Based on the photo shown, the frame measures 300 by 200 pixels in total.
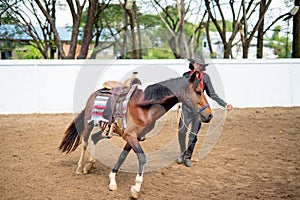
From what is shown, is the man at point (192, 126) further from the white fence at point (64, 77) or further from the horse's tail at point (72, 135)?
the white fence at point (64, 77)

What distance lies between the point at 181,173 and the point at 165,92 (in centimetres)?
155

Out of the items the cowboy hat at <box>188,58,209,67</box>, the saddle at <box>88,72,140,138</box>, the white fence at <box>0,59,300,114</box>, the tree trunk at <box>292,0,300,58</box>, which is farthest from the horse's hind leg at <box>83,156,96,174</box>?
the tree trunk at <box>292,0,300,58</box>

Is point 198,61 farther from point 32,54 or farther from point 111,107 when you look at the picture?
point 32,54

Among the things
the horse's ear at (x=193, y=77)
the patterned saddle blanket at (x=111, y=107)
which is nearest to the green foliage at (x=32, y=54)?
the patterned saddle blanket at (x=111, y=107)

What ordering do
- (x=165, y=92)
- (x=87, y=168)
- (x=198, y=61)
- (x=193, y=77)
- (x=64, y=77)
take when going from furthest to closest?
1. (x=64, y=77)
2. (x=87, y=168)
3. (x=198, y=61)
4. (x=165, y=92)
5. (x=193, y=77)

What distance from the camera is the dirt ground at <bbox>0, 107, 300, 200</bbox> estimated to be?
432cm

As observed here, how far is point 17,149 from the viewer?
671 centimetres

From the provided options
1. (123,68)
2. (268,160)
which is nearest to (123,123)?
(268,160)

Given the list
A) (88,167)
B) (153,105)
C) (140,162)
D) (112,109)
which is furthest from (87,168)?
(153,105)

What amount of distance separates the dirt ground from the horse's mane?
3.64 feet

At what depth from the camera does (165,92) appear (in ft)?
13.7

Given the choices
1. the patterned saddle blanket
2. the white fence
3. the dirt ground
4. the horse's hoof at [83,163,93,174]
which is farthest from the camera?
the white fence

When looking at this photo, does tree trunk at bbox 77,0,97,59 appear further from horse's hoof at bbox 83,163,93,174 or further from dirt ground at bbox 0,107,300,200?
horse's hoof at bbox 83,163,93,174

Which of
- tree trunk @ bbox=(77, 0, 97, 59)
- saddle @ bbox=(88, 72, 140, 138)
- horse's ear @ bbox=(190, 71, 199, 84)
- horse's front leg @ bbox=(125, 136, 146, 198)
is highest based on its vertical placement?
tree trunk @ bbox=(77, 0, 97, 59)
